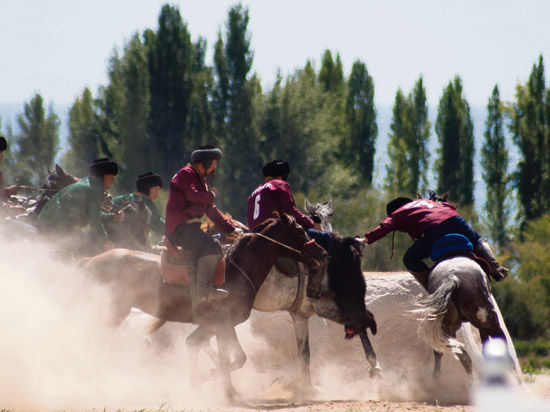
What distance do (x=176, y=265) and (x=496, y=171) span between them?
1364 inches

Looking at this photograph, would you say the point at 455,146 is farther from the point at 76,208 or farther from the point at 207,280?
the point at 207,280

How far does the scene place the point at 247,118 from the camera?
41406mm

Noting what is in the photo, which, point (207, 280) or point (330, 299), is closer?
point (207, 280)

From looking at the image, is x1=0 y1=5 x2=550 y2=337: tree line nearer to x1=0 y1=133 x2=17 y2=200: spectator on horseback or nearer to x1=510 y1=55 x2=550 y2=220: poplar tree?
x1=510 y1=55 x2=550 y2=220: poplar tree

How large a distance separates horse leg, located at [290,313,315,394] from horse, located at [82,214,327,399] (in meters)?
1.01

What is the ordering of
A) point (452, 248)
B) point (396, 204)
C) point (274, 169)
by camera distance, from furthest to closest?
point (396, 204), point (274, 169), point (452, 248)

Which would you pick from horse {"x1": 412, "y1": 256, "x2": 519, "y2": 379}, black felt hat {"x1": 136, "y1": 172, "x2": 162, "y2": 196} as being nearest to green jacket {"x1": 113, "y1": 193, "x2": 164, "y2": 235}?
black felt hat {"x1": 136, "y1": 172, "x2": 162, "y2": 196}

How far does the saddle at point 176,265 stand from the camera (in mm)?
7391

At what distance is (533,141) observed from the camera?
36000 millimetres

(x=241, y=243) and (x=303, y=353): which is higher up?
(x=241, y=243)

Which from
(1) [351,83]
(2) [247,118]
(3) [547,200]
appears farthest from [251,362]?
(1) [351,83]

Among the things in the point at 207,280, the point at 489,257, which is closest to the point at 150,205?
the point at 207,280

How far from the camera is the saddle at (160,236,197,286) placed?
739cm

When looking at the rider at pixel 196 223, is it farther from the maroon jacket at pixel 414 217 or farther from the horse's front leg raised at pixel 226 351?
the maroon jacket at pixel 414 217
